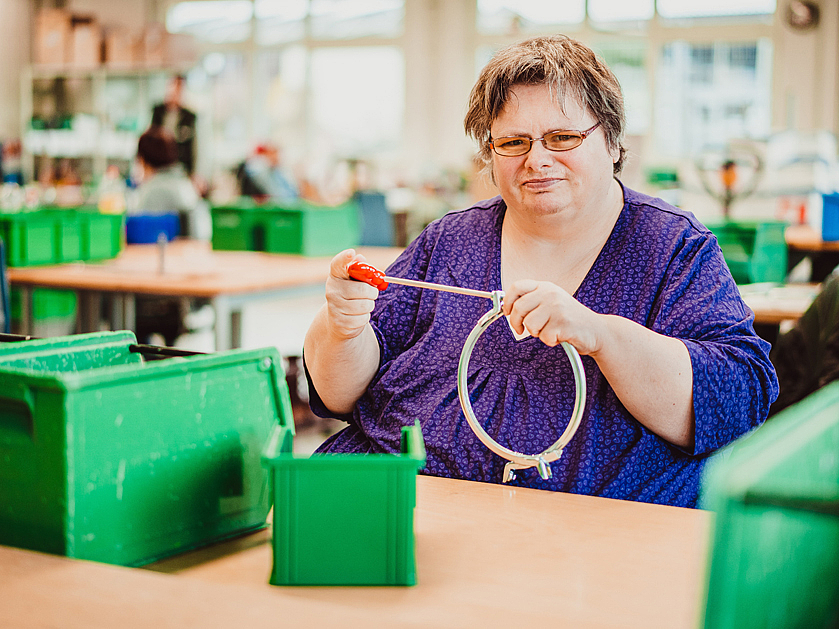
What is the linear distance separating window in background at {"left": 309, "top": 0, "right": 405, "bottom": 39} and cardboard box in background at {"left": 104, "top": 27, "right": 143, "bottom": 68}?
2.02m

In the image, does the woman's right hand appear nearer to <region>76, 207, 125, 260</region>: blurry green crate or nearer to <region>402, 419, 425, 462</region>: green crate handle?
<region>402, 419, 425, 462</region>: green crate handle

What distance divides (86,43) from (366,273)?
9.80 metres

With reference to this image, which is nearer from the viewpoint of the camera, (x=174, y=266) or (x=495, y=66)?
(x=495, y=66)

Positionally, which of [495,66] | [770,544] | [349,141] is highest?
[349,141]

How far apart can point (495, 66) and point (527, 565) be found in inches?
34.8

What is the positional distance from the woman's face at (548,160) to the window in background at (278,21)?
9.63m

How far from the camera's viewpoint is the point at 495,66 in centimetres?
149

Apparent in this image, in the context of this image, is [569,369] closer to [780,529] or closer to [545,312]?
[545,312]

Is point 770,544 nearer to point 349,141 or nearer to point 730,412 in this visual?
point 730,412

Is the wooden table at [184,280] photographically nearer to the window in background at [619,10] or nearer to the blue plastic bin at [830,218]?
the blue plastic bin at [830,218]

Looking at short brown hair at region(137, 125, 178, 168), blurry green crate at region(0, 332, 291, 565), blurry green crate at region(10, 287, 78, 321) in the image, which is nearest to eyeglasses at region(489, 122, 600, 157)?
blurry green crate at region(0, 332, 291, 565)

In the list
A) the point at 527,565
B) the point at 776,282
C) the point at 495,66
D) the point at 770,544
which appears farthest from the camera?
the point at 776,282

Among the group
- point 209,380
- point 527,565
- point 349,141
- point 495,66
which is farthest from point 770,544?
point 349,141

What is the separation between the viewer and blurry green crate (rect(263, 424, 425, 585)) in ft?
2.80
